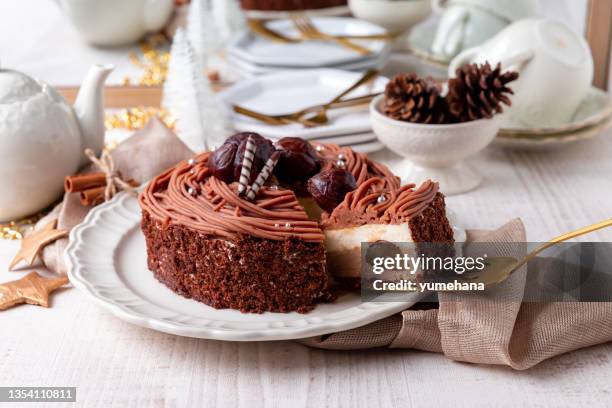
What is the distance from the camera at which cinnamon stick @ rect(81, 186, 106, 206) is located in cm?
162

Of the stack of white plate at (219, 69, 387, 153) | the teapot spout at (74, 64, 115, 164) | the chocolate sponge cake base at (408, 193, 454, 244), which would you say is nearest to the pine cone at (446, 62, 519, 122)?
the stack of white plate at (219, 69, 387, 153)

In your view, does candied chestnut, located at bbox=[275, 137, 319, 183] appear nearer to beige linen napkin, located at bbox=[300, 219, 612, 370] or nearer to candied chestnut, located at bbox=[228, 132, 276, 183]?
candied chestnut, located at bbox=[228, 132, 276, 183]

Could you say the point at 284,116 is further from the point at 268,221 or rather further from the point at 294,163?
the point at 268,221

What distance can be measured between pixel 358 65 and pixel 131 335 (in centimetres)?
130

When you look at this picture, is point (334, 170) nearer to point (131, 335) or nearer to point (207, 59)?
point (131, 335)

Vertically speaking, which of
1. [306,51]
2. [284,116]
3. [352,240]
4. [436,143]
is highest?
[352,240]

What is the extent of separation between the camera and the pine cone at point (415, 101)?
1656mm

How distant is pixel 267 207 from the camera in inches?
49.9

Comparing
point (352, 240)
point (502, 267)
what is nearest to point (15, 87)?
point (352, 240)

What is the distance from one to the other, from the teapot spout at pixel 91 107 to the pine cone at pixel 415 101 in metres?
0.63

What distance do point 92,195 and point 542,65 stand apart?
1070mm

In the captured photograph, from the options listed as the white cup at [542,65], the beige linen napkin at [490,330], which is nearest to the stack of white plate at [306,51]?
the white cup at [542,65]

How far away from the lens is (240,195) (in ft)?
4.21

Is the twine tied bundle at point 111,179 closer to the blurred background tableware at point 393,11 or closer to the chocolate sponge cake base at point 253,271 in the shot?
the chocolate sponge cake base at point 253,271
